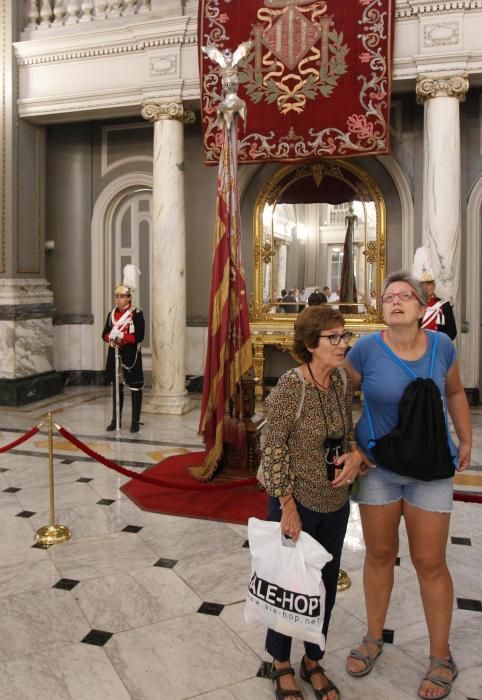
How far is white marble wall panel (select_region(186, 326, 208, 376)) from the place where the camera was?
999 centimetres

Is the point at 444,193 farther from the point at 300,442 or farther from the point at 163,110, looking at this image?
the point at 300,442

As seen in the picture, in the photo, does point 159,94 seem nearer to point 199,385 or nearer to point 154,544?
point 199,385

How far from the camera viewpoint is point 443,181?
7.69 meters

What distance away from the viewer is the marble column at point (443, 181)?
767 cm

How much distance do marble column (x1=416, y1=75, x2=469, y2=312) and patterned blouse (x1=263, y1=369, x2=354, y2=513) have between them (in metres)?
5.65

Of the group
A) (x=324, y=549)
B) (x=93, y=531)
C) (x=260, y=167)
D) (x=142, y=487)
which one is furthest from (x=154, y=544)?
(x=260, y=167)

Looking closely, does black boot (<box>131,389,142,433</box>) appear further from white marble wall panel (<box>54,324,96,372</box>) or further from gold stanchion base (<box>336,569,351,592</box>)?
gold stanchion base (<box>336,569,351,592</box>)

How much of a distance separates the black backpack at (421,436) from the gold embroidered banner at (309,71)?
593cm

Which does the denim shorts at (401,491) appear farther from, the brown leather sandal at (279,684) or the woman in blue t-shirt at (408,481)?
the brown leather sandal at (279,684)

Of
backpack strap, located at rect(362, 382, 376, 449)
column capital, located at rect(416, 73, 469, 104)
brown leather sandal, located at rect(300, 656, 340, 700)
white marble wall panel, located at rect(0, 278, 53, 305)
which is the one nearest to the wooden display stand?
brown leather sandal, located at rect(300, 656, 340, 700)

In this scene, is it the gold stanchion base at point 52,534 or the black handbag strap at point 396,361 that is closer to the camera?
the black handbag strap at point 396,361

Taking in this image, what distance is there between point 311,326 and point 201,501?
2959 mm

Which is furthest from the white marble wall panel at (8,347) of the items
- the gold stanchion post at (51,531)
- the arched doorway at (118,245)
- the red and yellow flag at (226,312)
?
the gold stanchion post at (51,531)

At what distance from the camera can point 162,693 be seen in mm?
2719
